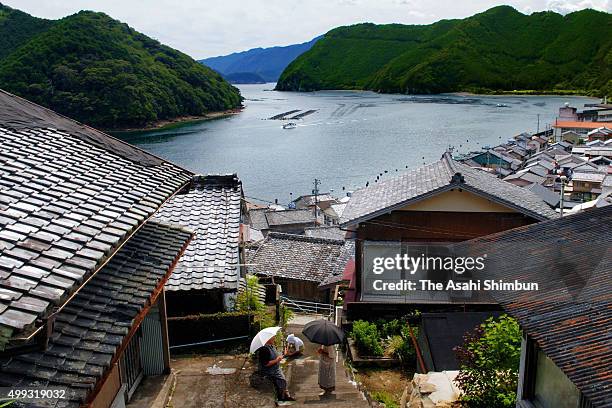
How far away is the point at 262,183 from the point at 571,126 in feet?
156

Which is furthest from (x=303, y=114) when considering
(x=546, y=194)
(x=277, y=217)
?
(x=546, y=194)

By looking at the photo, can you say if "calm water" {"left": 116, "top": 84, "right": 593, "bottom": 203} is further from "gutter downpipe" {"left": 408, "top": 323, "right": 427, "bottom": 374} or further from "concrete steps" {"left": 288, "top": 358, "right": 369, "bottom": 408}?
"concrete steps" {"left": 288, "top": 358, "right": 369, "bottom": 408}

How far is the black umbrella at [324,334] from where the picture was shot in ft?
26.9

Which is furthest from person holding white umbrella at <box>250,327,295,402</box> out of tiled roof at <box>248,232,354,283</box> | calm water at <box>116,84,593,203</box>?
calm water at <box>116,84,593,203</box>

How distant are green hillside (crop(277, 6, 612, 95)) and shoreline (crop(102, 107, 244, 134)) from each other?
64.6 meters

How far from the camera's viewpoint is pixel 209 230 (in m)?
9.27

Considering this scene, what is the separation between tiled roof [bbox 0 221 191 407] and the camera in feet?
10.1

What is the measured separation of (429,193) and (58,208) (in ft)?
33.5

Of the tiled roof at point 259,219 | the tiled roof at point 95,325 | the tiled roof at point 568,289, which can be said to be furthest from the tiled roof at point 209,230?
the tiled roof at point 259,219

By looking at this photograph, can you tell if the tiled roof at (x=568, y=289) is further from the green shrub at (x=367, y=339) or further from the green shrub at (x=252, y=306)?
the green shrub at (x=367, y=339)

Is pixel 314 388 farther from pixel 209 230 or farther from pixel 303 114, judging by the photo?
pixel 303 114

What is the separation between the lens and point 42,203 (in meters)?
4.23

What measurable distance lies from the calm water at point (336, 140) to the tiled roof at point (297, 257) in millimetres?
26204

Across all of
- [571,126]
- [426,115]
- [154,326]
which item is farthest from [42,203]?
[426,115]
